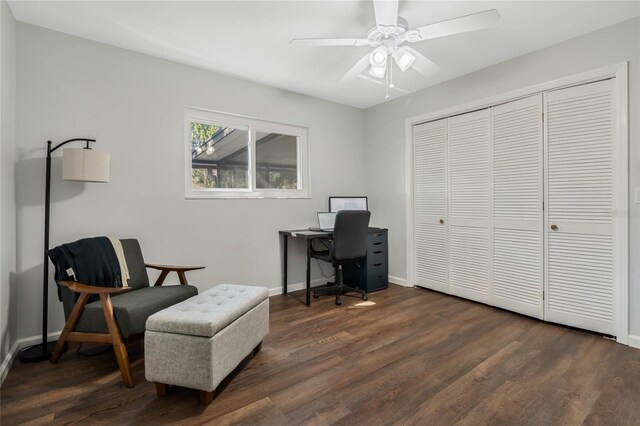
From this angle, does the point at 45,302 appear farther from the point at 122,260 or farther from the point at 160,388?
the point at 160,388

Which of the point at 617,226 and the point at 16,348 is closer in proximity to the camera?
the point at 16,348

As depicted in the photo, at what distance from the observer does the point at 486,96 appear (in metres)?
3.30

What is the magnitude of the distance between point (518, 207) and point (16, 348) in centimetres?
438

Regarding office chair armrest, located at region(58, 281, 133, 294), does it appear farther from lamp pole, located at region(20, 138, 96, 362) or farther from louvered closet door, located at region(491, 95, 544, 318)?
louvered closet door, located at region(491, 95, 544, 318)

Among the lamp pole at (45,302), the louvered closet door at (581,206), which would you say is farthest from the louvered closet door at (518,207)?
the lamp pole at (45,302)

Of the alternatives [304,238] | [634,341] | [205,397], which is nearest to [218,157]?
[304,238]

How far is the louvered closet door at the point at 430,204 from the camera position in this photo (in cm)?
381

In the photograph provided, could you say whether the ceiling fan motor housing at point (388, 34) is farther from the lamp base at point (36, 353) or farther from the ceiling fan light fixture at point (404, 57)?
the lamp base at point (36, 353)

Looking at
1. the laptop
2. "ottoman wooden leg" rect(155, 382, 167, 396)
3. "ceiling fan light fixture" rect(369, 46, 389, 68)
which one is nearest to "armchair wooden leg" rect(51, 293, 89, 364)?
"ottoman wooden leg" rect(155, 382, 167, 396)

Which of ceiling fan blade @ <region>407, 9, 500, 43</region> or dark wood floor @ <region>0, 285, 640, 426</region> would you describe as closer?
dark wood floor @ <region>0, 285, 640, 426</region>

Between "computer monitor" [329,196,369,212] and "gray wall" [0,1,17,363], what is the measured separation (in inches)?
119

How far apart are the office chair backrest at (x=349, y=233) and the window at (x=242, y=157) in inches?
35.0

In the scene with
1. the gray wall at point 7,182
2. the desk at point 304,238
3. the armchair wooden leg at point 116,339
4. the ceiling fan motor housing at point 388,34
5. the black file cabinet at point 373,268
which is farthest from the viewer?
the black file cabinet at point 373,268

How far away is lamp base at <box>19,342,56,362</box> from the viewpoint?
7.30 ft
